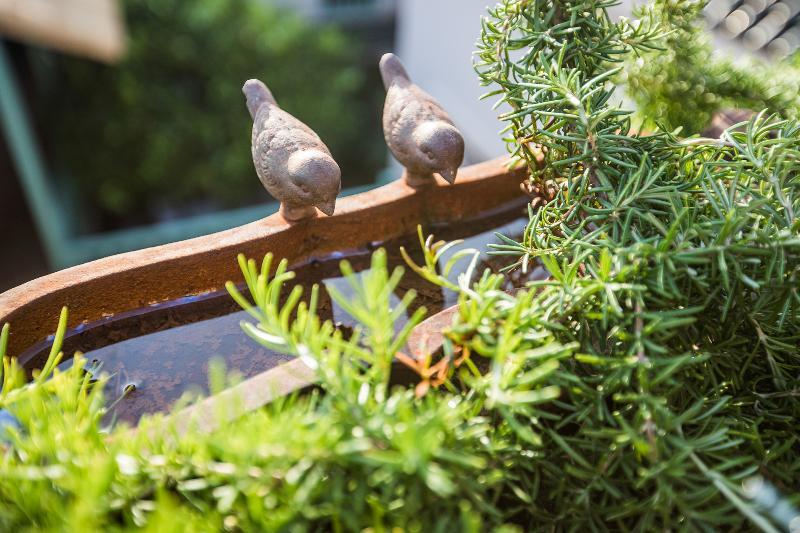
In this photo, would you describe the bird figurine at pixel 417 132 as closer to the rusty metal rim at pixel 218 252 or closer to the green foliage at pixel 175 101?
the rusty metal rim at pixel 218 252

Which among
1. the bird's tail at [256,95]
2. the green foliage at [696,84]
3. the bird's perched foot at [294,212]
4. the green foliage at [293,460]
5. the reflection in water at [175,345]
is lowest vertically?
the reflection in water at [175,345]

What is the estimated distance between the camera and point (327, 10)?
12.9ft

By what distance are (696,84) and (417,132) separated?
21.2 inches

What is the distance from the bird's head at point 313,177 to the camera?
758mm

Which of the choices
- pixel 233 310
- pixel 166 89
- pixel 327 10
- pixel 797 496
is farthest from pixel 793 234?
pixel 327 10

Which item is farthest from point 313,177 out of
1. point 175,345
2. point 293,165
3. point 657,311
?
point 657,311

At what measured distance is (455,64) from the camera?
269 centimetres

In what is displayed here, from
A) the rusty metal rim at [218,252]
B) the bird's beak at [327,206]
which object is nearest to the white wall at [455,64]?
the rusty metal rim at [218,252]

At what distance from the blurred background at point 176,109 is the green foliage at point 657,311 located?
1.75 metres

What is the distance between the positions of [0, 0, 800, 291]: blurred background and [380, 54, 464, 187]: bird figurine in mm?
1469

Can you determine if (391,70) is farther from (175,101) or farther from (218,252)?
(175,101)

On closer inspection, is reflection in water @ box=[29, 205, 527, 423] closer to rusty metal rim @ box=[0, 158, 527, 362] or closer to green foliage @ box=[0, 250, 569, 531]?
rusty metal rim @ box=[0, 158, 527, 362]

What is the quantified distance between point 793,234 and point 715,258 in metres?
0.09

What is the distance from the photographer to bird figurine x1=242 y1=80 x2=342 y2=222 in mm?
762
